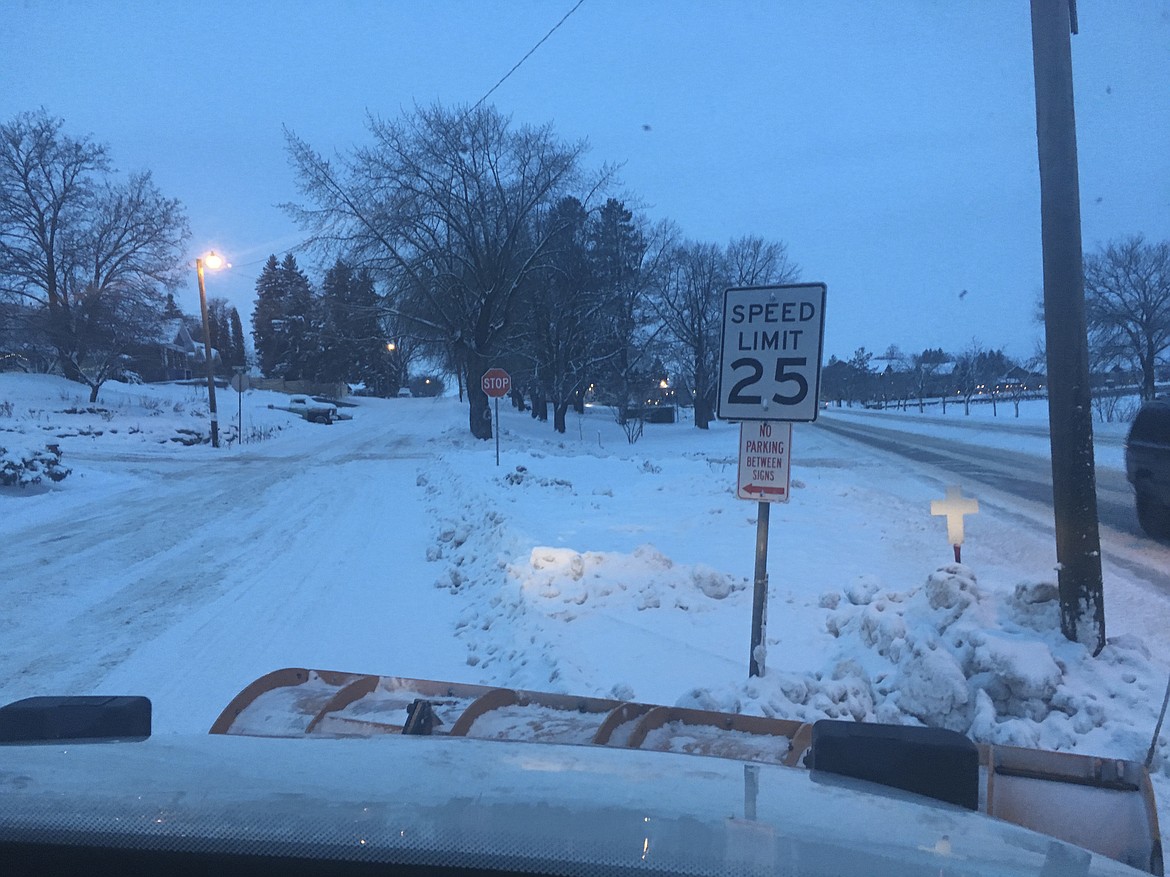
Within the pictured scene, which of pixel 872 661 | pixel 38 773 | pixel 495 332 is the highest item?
pixel 495 332

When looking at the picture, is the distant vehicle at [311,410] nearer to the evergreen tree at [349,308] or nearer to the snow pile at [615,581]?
the evergreen tree at [349,308]

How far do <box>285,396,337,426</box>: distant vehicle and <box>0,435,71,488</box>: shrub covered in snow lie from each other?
103ft

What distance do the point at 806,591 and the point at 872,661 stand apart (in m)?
2.13

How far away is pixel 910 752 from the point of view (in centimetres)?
Answer: 257

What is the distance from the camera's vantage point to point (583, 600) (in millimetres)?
8148

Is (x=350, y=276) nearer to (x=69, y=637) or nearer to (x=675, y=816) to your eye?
(x=69, y=637)

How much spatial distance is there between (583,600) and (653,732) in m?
4.65

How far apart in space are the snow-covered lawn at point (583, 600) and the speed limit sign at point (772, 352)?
6.01 feet

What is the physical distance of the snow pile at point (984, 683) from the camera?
187 inches

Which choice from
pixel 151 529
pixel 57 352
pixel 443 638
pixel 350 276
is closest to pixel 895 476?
pixel 443 638

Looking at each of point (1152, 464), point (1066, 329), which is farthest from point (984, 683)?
point (1152, 464)

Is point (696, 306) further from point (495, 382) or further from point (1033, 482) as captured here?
point (1033, 482)

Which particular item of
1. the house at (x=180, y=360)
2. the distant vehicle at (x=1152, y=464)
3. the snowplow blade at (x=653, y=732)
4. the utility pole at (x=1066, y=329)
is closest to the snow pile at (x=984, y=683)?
the utility pole at (x=1066, y=329)

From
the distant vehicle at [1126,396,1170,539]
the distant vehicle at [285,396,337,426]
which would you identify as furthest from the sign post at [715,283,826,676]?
the distant vehicle at [285,396,337,426]
